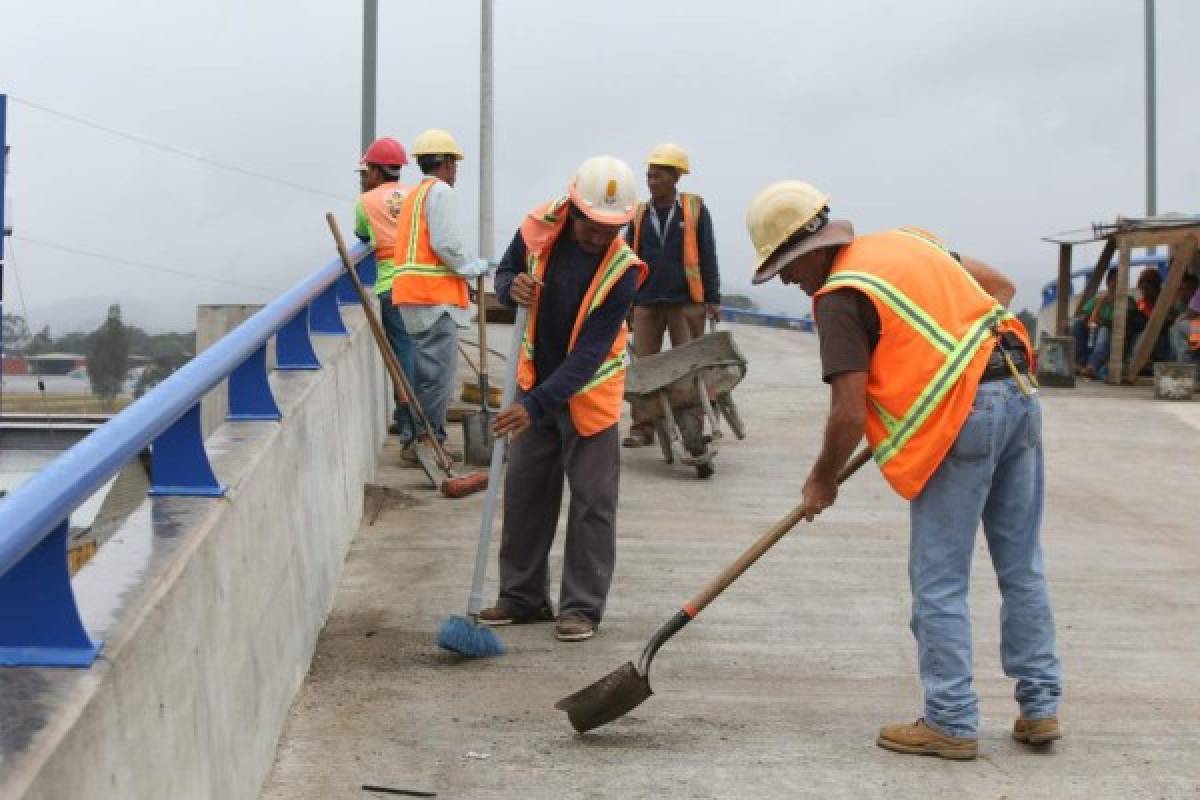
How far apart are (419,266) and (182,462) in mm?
5369

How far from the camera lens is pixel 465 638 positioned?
233 inches

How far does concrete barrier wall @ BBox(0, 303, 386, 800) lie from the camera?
278cm

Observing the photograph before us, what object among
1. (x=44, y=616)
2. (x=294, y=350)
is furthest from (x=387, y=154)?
(x=44, y=616)

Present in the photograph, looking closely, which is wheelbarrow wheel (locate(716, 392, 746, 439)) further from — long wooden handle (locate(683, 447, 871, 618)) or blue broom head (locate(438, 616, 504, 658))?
→ long wooden handle (locate(683, 447, 871, 618))

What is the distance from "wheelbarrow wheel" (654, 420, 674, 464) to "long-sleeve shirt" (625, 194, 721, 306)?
0.94m

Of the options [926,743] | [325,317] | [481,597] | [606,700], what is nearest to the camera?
[926,743]

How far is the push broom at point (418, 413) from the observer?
8977 mm

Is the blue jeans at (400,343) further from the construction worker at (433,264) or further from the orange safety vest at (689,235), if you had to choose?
the orange safety vest at (689,235)

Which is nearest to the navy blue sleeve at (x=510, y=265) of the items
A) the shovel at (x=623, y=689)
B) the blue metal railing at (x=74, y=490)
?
the blue metal railing at (x=74, y=490)

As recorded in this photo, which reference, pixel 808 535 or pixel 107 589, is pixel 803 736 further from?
pixel 808 535

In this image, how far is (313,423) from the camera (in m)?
6.52

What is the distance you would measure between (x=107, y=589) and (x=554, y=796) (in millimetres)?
1702

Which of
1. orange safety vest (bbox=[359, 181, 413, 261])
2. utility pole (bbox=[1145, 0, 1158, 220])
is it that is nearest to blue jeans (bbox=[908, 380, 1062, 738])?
orange safety vest (bbox=[359, 181, 413, 261])

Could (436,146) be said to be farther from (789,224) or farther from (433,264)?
(789,224)
